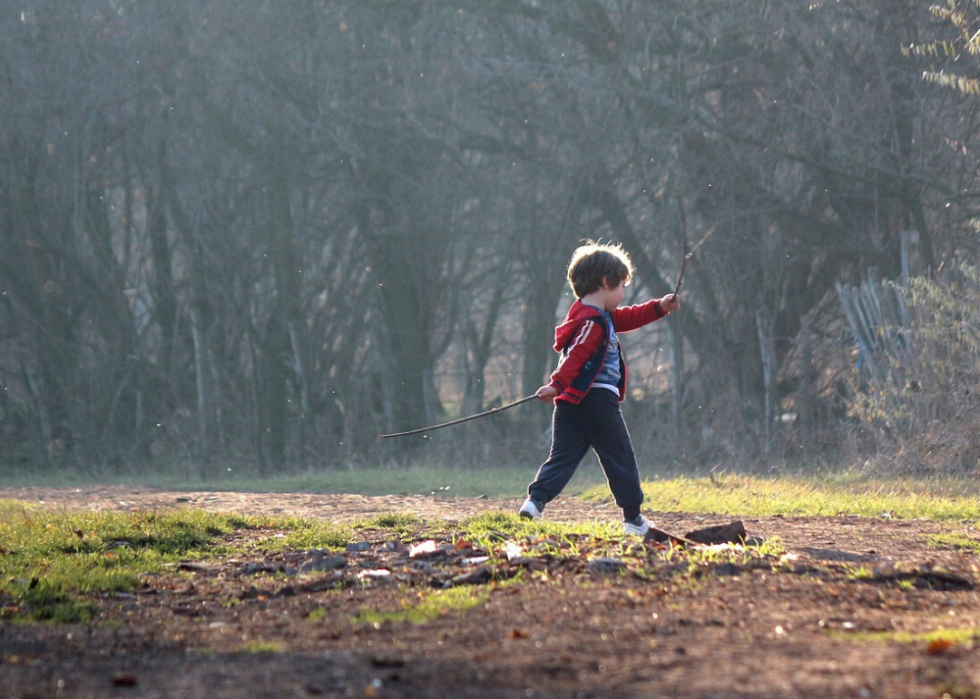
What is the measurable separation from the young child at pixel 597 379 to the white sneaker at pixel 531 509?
0.21 m

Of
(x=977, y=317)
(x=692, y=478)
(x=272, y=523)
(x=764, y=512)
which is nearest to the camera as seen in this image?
(x=272, y=523)

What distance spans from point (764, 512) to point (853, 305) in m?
6.30

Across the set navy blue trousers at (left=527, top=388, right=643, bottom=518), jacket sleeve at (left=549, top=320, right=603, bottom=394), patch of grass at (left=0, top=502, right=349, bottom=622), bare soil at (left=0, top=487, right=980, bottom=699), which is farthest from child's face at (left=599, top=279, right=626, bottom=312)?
patch of grass at (left=0, top=502, right=349, bottom=622)

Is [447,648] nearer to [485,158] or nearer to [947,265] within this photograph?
[947,265]

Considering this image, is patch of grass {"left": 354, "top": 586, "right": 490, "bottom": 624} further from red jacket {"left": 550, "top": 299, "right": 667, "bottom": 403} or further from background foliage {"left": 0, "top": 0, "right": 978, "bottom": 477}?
background foliage {"left": 0, "top": 0, "right": 978, "bottom": 477}

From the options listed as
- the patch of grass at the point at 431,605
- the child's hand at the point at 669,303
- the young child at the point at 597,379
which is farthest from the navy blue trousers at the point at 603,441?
the patch of grass at the point at 431,605

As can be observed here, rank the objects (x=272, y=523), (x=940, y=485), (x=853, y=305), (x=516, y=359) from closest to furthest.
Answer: (x=272, y=523) → (x=940, y=485) → (x=853, y=305) → (x=516, y=359)

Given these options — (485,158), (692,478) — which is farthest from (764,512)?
(485,158)

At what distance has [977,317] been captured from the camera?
1233 cm

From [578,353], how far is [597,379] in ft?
0.73

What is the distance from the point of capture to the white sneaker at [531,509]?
25.4 feet

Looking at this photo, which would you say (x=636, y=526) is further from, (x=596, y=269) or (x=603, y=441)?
(x=596, y=269)

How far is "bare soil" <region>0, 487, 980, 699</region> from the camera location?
3650mm

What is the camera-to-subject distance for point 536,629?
4430 mm
